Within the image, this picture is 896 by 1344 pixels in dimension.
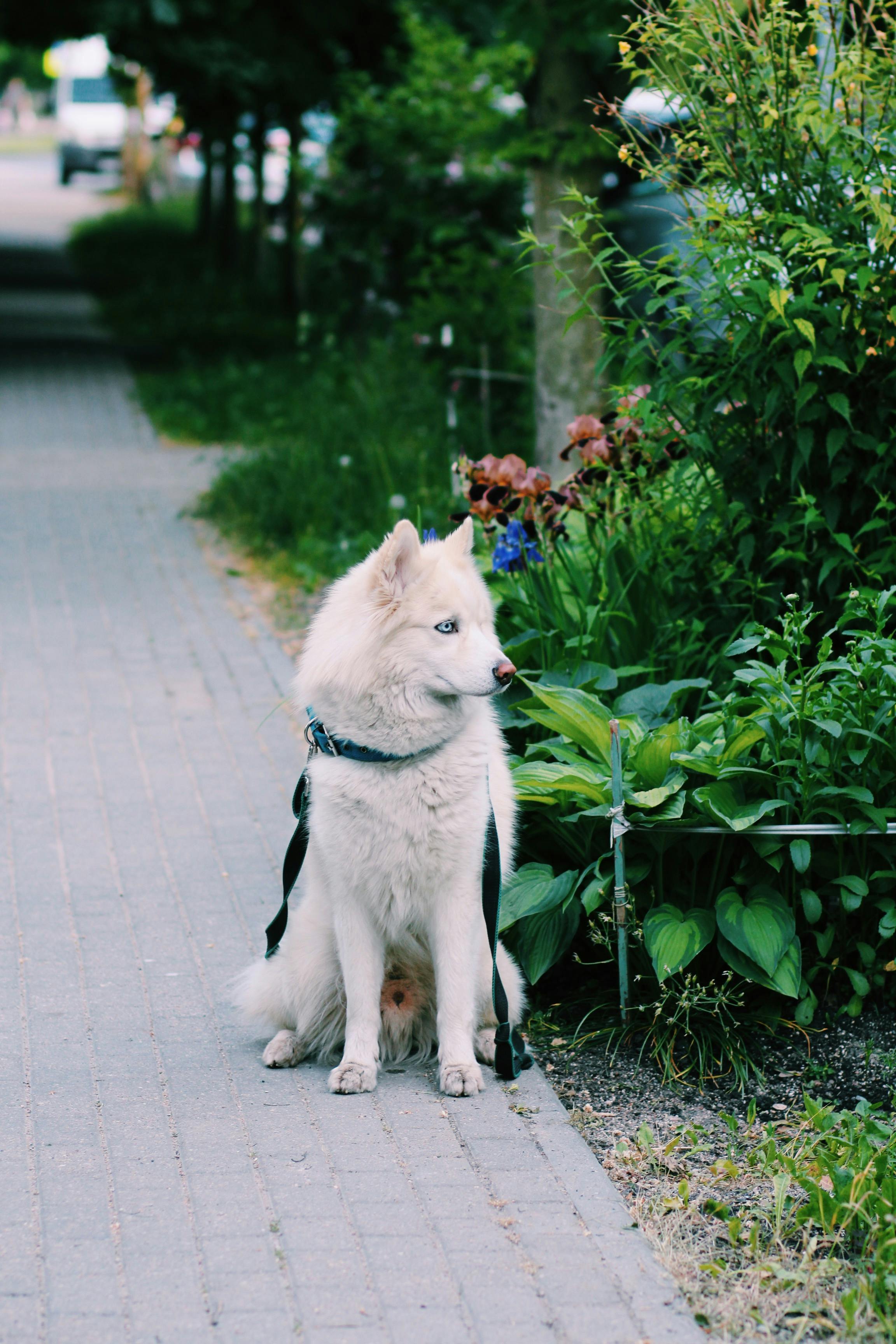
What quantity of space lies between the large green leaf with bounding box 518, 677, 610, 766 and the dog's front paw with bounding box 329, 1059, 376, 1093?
115 cm

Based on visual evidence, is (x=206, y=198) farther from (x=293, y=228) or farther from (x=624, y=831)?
(x=624, y=831)

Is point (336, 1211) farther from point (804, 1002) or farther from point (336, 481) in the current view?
point (336, 481)

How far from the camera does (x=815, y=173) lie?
461 cm

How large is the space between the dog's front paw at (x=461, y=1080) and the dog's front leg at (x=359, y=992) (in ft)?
0.61

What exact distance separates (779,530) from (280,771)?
7.76 feet

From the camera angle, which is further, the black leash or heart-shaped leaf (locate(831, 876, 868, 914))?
heart-shaped leaf (locate(831, 876, 868, 914))

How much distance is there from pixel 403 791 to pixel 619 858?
2.24 ft

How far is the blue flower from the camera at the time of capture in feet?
16.8

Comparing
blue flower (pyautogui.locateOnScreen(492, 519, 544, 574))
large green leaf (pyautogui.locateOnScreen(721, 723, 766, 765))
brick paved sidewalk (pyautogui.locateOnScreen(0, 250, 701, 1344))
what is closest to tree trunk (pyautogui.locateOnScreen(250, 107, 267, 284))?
brick paved sidewalk (pyautogui.locateOnScreen(0, 250, 701, 1344))

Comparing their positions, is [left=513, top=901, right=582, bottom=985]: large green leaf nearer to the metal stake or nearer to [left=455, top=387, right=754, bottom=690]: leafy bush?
the metal stake

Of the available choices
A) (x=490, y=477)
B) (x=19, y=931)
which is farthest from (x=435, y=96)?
(x=19, y=931)

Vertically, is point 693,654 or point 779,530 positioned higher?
point 779,530

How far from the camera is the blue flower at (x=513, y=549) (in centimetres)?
512

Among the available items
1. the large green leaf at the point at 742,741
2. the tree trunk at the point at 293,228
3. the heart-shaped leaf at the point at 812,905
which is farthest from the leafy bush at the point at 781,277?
the tree trunk at the point at 293,228
